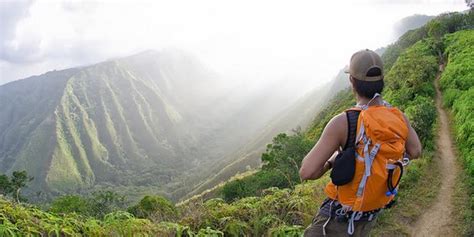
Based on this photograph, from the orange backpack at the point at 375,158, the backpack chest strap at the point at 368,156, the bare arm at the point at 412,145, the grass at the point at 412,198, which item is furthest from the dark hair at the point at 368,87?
the grass at the point at 412,198

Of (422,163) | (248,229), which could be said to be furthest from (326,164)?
(422,163)

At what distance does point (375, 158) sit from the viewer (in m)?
3.59

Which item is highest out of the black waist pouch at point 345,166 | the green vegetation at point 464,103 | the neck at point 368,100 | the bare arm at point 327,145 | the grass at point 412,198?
the neck at point 368,100

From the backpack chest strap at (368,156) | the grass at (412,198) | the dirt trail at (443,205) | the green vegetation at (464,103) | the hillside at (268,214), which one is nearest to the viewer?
the backpack chest strap at (368,156)

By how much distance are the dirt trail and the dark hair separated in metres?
6.81

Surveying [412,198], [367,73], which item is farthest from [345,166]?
[412,198]

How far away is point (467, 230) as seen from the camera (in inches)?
373

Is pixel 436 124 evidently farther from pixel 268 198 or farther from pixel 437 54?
pixel 437 54

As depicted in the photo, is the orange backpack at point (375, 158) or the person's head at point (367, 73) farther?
the person's head at point (367, 73)

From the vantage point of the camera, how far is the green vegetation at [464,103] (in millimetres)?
12453

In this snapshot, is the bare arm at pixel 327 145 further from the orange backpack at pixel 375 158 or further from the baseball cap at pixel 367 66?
the baseball cap at pixel 367 66

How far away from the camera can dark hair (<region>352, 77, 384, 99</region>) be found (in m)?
3.77

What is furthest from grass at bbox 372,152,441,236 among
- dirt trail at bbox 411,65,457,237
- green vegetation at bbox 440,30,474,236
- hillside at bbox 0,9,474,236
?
green vegetation at bbox 440,30,474,236

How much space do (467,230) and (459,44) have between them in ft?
116
